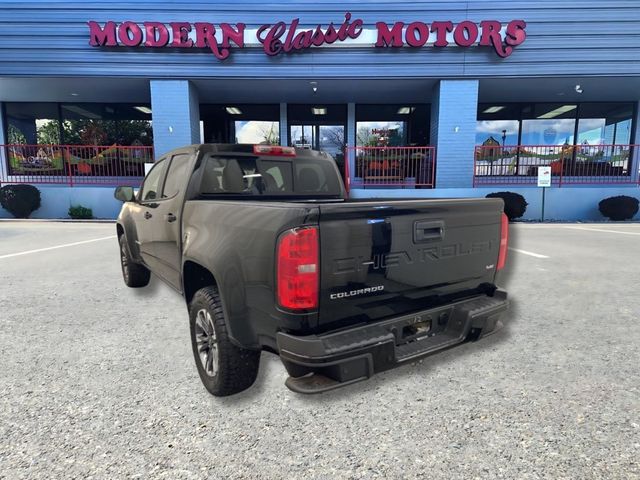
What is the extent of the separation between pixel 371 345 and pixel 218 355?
102 centimetres

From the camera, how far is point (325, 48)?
42.9 feet

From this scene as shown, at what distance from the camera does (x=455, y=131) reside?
13.5 meters

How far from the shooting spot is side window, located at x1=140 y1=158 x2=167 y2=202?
411cm

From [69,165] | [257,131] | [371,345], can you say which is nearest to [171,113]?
[69,165]

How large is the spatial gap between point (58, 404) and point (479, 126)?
18474 millimetres

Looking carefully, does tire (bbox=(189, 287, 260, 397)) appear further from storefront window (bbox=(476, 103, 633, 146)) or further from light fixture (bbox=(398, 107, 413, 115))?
storefront window (bbox=(476, 103, 633, 146))

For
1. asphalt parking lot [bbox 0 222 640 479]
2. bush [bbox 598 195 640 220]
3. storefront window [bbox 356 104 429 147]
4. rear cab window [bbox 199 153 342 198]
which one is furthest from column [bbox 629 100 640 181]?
rear cab window [bbox 199 153 342 198]

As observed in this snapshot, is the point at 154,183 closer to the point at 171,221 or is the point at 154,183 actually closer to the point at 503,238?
the point at 171,221

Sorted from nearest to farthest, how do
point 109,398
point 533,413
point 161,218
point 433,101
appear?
point 533,413 → point 109,398 → point 161,218 → point 433,101

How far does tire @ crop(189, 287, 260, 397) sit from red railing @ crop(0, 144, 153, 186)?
13.6m

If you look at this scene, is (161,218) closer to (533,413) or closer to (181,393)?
(181,393)

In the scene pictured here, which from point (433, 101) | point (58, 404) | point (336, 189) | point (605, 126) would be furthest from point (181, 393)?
point (605, 126)

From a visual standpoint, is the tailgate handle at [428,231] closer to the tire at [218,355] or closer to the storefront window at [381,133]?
the tire at [218,355]

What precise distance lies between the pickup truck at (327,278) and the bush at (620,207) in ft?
42.9
